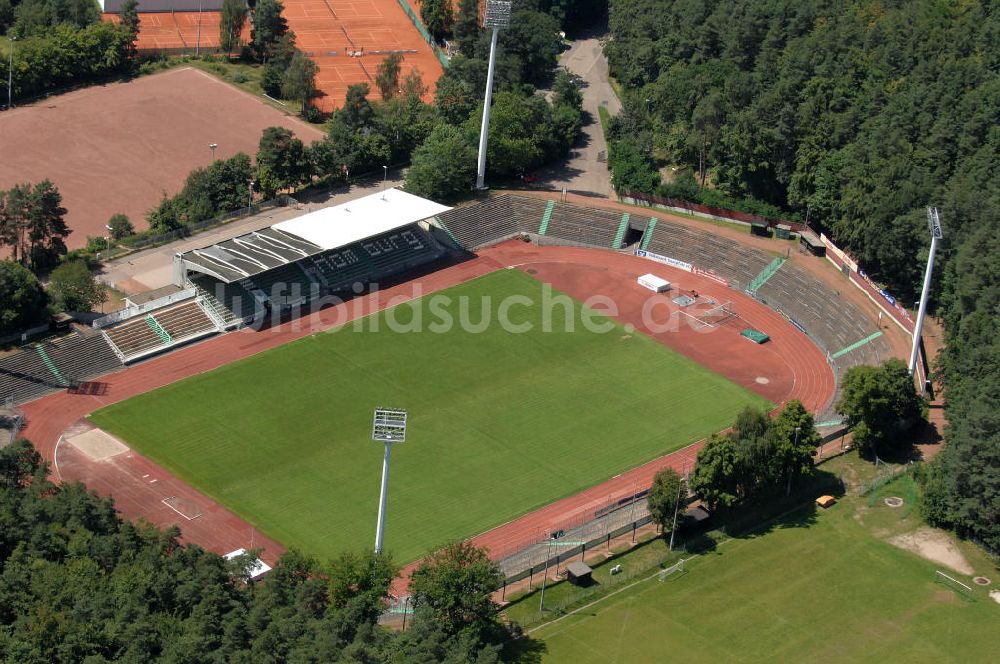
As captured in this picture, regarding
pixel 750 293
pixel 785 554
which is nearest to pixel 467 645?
pixel 785 554

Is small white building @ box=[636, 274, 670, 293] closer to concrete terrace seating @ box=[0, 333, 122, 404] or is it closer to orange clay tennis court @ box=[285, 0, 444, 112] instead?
orange clay tennis court @ box=[285, 0, 444, 112]

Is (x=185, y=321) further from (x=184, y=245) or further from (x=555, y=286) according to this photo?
(x=555, y=286)

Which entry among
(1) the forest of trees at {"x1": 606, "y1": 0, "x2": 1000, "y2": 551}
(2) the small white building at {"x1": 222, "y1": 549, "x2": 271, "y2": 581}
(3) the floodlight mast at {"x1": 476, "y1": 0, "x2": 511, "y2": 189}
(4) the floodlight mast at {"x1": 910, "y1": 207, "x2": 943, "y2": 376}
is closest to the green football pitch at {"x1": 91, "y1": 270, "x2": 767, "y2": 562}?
(2) the small white building at {"x1": 222, "y1": 549, "x2": 271, "y2": 581}

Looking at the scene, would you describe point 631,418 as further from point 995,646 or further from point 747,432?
point 995,646

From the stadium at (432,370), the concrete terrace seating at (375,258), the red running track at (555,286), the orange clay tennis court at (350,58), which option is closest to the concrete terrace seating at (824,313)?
the stadium at (432,370)

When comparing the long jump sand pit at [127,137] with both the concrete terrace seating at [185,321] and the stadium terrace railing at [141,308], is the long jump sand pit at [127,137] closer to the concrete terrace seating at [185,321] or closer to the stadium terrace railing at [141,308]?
the stadium terrace railing at [141,308]

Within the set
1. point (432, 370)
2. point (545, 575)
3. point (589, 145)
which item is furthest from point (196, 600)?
point (589, 145)
